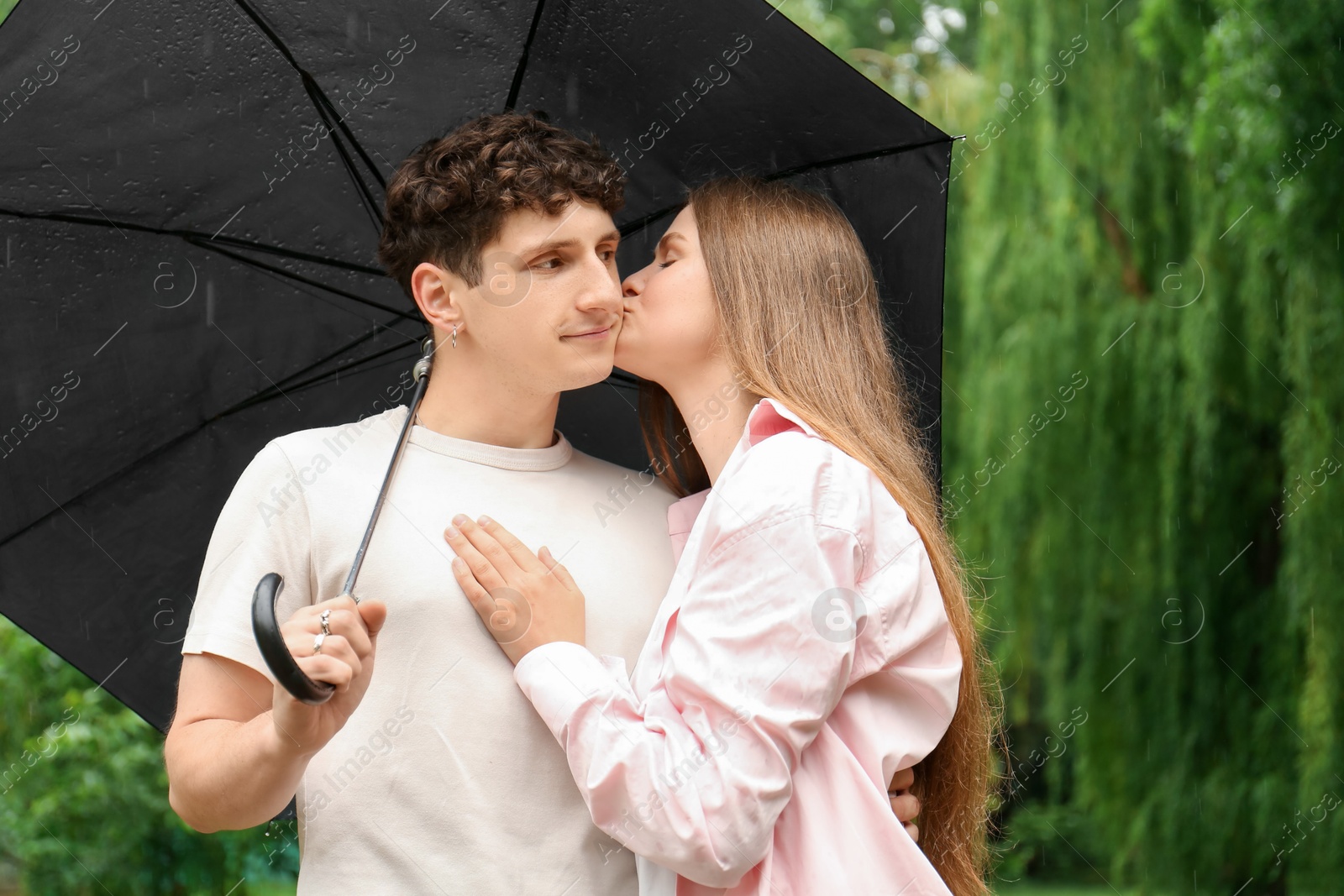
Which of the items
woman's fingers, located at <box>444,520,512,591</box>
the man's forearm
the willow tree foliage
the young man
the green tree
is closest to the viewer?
the man's forearm

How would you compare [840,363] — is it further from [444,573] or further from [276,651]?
[276,651]

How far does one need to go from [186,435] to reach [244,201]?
47 cm

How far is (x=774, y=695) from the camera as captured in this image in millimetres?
1871

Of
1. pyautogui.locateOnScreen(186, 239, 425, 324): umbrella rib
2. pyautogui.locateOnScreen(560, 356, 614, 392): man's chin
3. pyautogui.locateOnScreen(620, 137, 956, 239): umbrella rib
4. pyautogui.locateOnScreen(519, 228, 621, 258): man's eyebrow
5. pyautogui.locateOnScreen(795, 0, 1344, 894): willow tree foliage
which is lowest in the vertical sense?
pyautogui.locateOnScreen(795, 0, 1344, 894): willow tree foliage

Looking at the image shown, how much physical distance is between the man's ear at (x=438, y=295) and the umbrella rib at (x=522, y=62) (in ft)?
1.35

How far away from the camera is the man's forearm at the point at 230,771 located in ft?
6.03

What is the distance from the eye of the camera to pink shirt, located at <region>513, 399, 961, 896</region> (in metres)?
1.86

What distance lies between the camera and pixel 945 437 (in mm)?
7848

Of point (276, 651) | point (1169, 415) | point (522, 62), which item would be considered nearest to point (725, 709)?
point (276, 651)

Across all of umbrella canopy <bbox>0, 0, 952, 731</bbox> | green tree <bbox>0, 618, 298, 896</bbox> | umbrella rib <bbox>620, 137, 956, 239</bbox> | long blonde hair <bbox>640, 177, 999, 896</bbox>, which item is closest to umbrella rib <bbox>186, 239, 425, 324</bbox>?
umbrella canopy <bbox>0, 0, 952, 731</bbox>

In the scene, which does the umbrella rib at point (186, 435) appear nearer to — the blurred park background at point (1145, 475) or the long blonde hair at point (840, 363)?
the long blonde hair at point (840, 363)

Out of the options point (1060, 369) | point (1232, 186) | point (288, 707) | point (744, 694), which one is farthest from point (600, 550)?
point (1060, 369)

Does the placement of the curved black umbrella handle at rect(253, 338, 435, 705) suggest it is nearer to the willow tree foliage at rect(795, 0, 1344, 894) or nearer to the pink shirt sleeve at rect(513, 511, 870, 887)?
the pink shirt sleeve at rect(513, 511, 870, 887)

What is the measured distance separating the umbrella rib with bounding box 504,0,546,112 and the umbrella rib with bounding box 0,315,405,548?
1.78ft
